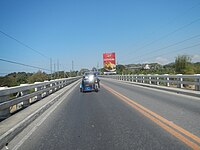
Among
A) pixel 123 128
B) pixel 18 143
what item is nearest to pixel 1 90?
pixel 18 143

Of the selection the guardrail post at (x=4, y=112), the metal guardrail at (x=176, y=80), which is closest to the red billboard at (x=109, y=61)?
the metal guardrail at (x=176, y=80)

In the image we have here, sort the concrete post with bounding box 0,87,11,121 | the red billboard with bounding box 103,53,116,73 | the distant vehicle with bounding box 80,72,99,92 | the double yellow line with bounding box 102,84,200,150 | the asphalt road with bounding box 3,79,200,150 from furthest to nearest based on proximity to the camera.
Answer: the red billboard with bounding box 103,53,116,73
the distant vehicle with bounding box 80,72,99,92
the concrete post with bounding box 0,87,11,121
the asphalt road with bounding box 3,79,200,150
the double yellow line with bounding box 102,84,200,150

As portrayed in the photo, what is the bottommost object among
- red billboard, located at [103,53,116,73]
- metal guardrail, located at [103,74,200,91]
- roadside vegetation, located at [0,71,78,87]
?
roadside vegetation, located at [0,71,78,87]

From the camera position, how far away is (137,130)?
23.8 feet

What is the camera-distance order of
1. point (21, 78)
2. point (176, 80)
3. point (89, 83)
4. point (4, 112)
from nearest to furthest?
point (4, 112)
point (176, 80)
point (89, 83)
point (21, 78)

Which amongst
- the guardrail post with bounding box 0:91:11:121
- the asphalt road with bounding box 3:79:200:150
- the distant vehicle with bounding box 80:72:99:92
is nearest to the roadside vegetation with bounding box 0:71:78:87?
the distant vehicle with bounding box 80:72:99:92

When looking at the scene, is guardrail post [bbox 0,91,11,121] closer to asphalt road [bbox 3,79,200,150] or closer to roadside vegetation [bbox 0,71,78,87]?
asphalt road [bbox 3,79,200,150]

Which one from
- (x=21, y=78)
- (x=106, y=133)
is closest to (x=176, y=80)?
(x=106, y=133)

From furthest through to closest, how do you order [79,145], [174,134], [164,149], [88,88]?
[88,88] → [174,134] → [79,145] → [164,149]

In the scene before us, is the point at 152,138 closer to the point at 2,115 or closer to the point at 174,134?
the point at 174,134

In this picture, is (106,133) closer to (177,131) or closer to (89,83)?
(177,131)

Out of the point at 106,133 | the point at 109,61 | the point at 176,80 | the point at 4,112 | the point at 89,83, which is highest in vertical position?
the point at 109,61

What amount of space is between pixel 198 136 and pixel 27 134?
4428 millimetres

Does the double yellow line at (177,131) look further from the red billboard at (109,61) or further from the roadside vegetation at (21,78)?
the red billboard at (109,61)
